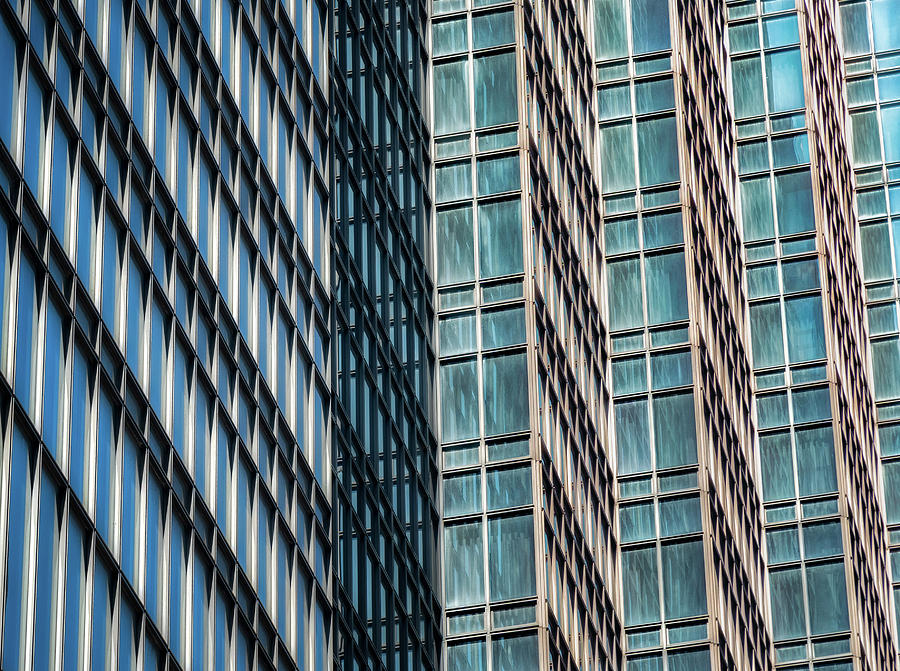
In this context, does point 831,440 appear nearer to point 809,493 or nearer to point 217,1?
point 809,493

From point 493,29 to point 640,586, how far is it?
809 inches

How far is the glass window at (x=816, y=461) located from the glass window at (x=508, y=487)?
→ 3586 centimetres

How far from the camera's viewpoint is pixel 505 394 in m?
73.3

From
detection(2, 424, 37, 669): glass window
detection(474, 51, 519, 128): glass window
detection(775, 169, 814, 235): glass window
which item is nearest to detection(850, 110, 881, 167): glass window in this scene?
detection(775, 169, 814, 235): glass window

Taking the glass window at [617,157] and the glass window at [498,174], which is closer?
the glass window at [498,174]

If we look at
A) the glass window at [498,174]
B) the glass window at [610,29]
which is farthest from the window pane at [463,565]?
the glass window at [610,29]

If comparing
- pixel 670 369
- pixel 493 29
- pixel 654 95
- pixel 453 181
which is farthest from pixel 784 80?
pixel 453 181

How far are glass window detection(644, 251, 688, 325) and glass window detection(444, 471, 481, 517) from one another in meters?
19.0

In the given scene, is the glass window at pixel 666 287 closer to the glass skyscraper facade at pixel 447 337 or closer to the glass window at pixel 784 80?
the glass skyscraper facade at pixel 447 337

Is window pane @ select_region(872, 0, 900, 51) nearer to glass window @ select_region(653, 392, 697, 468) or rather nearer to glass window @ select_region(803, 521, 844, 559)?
glass window @ select_region(803, 521, 844, 559)

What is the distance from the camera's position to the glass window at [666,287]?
89.8 meters

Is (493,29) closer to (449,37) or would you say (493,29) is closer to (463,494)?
(449,37)

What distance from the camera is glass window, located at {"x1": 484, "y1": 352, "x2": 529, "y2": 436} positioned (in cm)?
7281

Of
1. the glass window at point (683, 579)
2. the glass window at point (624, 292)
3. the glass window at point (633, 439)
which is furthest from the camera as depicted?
the glass window at point (624, 292)
